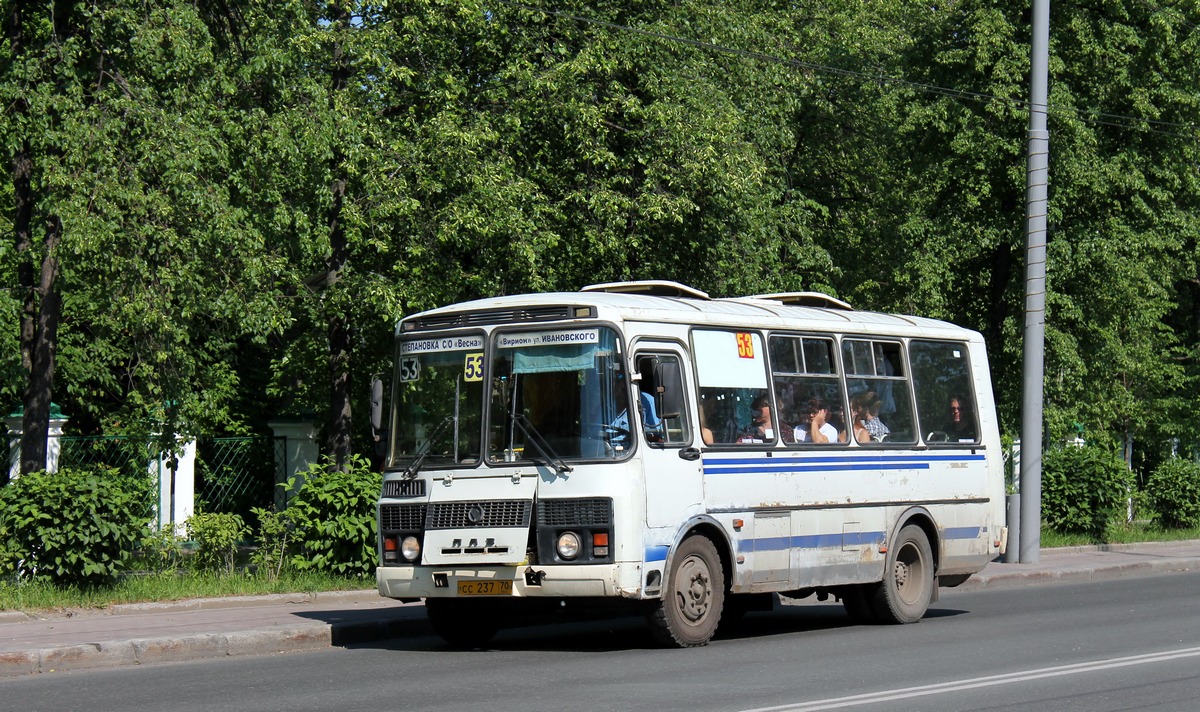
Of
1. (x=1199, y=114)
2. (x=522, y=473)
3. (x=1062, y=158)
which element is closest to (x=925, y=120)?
(x=1062, y=158)

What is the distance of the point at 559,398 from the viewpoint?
41.0ft

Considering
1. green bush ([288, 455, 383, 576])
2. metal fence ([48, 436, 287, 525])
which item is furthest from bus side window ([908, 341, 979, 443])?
metal fence ([48, 436, 287, 525])

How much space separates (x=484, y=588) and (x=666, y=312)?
284cm

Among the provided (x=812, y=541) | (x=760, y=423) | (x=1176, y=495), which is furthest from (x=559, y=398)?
(x=1176, y=495)

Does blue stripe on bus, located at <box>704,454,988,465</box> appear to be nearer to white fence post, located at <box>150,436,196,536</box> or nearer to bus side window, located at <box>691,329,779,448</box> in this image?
bus side window, located at <box>691,329,779,448</box>

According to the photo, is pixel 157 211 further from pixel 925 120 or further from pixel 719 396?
pixel 925 120

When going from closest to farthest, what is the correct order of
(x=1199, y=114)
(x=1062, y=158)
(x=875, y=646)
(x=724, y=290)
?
1. (x=875, y=646)
2. (x=724, y=290)
3. (x=1062, y=158)
4. (x=1199, y=114)

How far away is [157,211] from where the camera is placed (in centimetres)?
1678

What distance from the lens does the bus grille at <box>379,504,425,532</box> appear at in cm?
1282

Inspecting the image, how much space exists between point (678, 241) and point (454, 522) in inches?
461

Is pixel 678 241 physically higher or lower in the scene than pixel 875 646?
higher

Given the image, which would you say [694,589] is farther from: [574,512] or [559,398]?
[559,398]

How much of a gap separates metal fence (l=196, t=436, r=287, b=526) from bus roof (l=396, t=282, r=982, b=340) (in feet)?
39.0

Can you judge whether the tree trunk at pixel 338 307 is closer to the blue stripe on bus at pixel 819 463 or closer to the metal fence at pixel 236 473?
the metal fence at pixel 236 473
